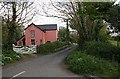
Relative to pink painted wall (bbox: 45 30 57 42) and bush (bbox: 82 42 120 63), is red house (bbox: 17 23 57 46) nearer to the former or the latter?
pink painted wall (bbox: 45 30 57 42)

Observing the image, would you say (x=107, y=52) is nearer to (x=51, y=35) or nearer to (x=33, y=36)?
(x=33, y=36)

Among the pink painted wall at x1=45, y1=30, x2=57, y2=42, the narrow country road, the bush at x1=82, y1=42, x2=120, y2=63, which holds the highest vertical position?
the pink painted wall at x1=45, y1=30, x2=57, y2=42

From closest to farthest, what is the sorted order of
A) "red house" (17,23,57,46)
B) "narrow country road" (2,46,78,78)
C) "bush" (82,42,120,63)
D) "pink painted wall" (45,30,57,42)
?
"narrow country road" (2,46,78,78) < "bush" (82,42,120,63) < "red house" (17,23,57,46) < "pink painted wall" (45,30,57,42)

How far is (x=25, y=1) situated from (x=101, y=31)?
45.6 feet

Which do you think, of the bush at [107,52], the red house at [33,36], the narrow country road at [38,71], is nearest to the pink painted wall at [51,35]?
the red house at [33,36]

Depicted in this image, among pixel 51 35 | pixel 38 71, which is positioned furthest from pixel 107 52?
pixel 51 35

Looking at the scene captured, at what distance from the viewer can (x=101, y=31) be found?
4056 cm

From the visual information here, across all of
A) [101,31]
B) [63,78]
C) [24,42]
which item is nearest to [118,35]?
[63,78]

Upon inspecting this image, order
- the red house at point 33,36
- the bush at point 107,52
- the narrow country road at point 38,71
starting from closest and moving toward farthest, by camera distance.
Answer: the narrow country road at point 38,71, the bush at point 107,52, the red house at point 33,36

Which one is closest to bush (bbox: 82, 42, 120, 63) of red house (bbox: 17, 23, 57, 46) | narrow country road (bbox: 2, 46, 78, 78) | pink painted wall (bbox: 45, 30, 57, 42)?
narrow country road (bbox: 2, 46, 78, 78)

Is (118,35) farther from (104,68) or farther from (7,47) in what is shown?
(7,47)

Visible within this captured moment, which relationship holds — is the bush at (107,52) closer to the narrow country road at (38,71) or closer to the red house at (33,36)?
the narrow country road at (38,71)

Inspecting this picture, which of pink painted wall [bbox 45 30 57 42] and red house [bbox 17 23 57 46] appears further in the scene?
pink painted wall [bbox 45 30 57 42]

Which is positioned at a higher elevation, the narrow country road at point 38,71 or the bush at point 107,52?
the bush at point 107,52
